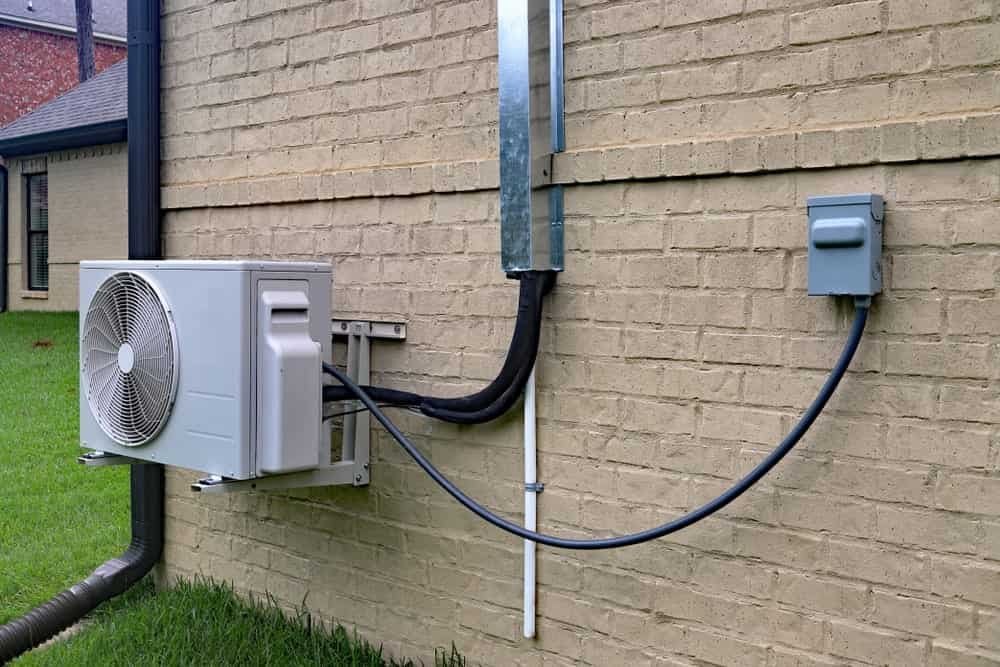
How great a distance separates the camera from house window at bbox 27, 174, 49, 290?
1766cm

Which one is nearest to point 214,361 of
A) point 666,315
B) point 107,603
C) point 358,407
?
point 358,407

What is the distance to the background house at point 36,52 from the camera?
22953 millimetres

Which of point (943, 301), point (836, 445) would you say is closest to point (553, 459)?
point (836, 445)

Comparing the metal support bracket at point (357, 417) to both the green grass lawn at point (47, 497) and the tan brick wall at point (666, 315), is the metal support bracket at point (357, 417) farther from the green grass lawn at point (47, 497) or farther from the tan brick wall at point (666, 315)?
the green grass lawn at point (47, 497)

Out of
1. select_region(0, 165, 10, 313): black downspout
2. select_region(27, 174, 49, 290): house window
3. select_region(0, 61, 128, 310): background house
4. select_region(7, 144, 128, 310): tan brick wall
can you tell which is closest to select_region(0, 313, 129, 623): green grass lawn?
select_region(7, 144, 128, 310): tan brick wall

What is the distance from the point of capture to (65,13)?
2453cm

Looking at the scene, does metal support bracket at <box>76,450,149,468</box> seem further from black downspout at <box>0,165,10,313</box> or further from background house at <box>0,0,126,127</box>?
background house at <box>0,0,126,127</box>

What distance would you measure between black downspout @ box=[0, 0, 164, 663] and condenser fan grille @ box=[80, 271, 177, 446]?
100 centimetres

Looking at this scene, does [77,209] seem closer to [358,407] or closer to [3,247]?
[3,247]

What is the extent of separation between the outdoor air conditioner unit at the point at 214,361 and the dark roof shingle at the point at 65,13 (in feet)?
66.6

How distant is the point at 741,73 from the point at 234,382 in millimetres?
1726

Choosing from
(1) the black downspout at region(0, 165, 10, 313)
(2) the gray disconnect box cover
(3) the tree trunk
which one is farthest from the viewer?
(3) the tree trunk

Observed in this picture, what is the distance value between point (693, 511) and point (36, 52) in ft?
79.8

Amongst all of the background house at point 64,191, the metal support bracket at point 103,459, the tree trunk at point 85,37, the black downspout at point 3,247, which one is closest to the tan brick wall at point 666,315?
the metal support bracket at point 103,459
